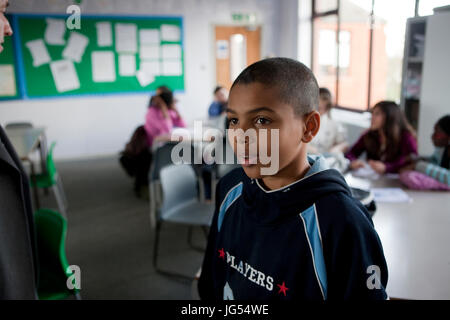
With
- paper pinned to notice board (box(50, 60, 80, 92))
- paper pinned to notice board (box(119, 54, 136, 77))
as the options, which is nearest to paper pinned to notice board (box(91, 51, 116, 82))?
paper pinned to notice board (box(119, 54, 136, 77))

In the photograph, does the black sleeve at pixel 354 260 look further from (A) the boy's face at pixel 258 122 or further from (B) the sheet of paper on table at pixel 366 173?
(B) the sheet of paper on table at pixel 366 173

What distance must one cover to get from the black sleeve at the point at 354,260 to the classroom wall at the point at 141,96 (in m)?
5.60

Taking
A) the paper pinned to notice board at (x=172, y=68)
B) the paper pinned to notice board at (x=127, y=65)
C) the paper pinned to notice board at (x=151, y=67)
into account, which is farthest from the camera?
the paper pinned to notice board at (x=172, y=68)

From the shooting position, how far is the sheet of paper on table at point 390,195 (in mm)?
2039

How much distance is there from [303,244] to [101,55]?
5.88 metres

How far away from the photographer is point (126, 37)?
5.98 metres

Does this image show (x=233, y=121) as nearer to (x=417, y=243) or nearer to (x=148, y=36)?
(x=417, y=243)

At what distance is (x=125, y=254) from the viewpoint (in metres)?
3.02

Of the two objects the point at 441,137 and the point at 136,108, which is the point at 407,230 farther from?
the point at 136,108

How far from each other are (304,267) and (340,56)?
5.52 metres

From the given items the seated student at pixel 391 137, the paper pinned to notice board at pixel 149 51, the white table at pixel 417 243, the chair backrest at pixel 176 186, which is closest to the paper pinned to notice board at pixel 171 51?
the paper pinned to notice board at pixel 149 51

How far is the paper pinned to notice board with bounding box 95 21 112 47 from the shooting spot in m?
5.80
